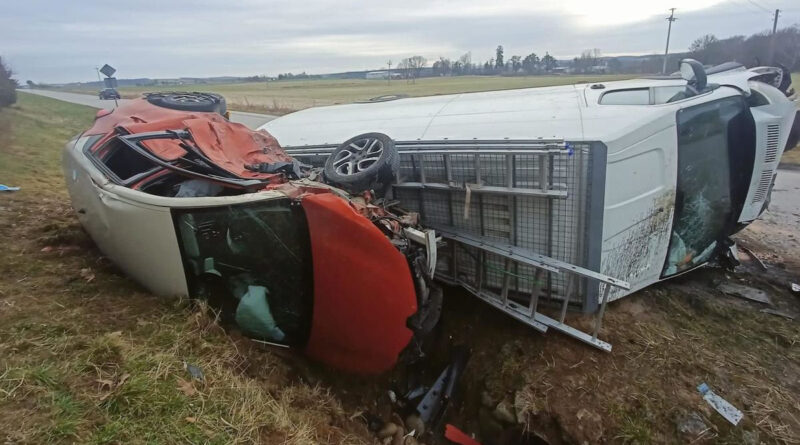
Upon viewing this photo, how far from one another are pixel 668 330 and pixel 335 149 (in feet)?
10.7

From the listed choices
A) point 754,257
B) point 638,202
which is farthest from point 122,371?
point 754,257

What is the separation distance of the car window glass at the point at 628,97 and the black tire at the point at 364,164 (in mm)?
2001

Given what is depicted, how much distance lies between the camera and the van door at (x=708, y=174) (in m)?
3.64

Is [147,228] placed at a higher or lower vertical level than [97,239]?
higher

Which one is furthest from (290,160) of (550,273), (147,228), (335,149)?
(550,273)

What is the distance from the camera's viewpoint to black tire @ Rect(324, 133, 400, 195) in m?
3.50

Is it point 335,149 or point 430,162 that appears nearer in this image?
point 430,162

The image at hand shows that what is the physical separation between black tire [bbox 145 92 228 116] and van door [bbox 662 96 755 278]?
195 inches

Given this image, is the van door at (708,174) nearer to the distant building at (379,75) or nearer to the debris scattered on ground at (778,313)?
the debris scattered on ground at (778,313)

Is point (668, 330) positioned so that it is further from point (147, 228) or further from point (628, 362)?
point (147, 228)

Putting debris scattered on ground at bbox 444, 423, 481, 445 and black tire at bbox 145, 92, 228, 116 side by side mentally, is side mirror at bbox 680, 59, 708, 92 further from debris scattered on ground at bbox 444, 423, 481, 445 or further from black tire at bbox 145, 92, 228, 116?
black tire at bbox 145, 92, 228, 116

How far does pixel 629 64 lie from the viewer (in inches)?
1844

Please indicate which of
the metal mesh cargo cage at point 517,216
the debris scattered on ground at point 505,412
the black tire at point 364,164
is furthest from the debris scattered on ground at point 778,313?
the black tire at point 364,164

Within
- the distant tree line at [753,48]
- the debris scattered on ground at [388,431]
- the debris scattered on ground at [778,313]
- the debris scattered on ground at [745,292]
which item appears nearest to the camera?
the debris scattered on ground at [388,431]
